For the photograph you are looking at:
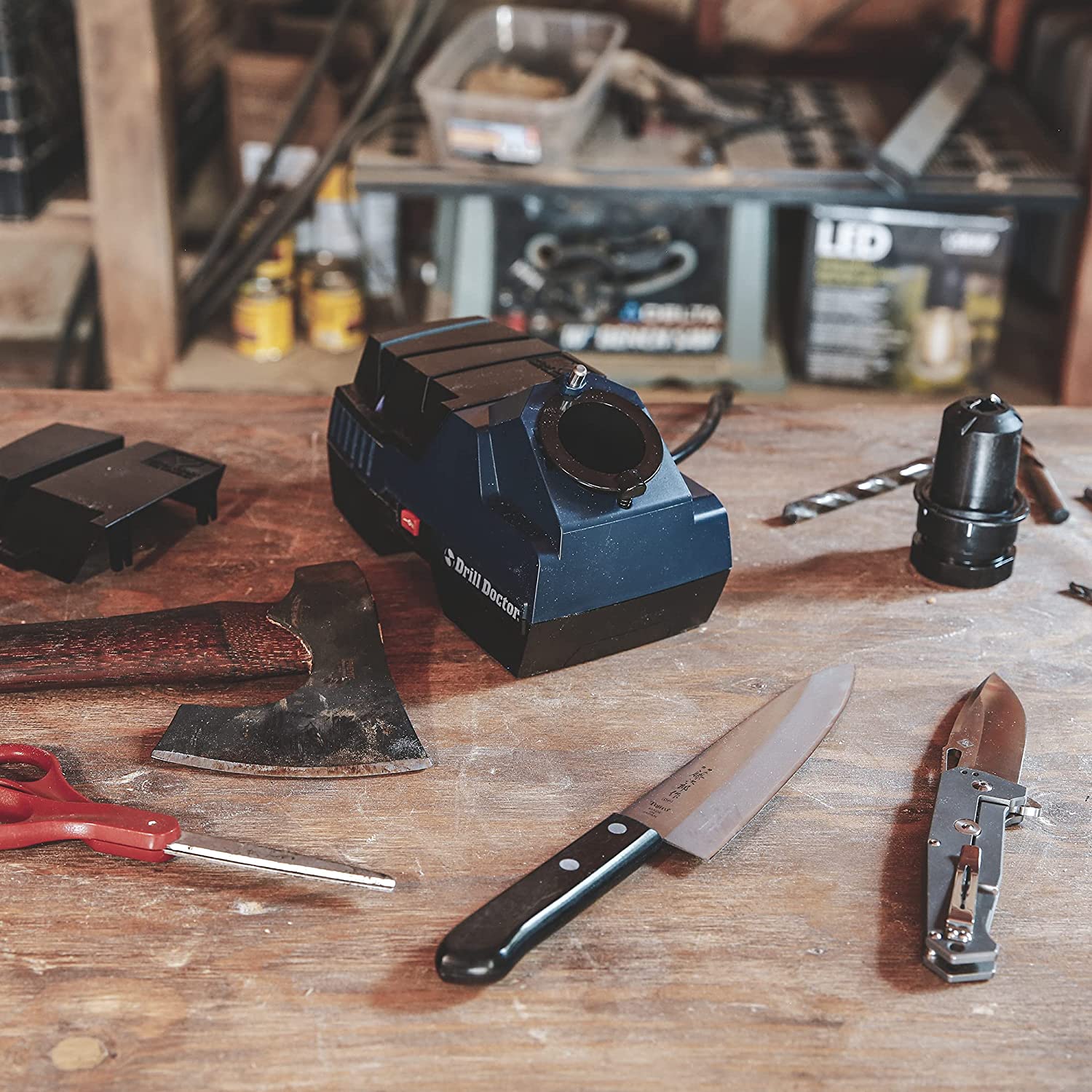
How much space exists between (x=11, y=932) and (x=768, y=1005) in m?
0.35

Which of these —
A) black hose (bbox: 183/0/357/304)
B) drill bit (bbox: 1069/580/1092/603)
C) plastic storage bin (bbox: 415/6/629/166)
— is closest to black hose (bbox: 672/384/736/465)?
drill bit (bbox: 1069/580/1092/603)

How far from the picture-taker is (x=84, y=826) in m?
0.64

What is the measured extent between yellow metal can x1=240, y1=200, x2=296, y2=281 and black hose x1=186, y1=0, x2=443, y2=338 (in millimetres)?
17

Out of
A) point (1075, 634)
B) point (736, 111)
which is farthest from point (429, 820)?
point (736, 111)

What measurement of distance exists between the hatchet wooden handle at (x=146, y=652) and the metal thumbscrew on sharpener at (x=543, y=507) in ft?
0.42

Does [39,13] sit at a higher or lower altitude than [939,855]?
higher

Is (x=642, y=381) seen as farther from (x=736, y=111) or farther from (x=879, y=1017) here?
(x=879, y=1017)

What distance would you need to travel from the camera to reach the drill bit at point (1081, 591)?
91cm

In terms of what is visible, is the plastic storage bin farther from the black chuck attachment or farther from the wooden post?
the black chuck attachment

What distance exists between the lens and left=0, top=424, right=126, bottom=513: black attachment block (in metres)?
0.91

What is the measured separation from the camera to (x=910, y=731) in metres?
0.77

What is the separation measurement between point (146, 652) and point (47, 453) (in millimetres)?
257

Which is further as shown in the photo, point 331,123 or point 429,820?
point 331,123

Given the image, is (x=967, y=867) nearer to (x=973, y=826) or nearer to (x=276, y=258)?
(x=973, y=826)
